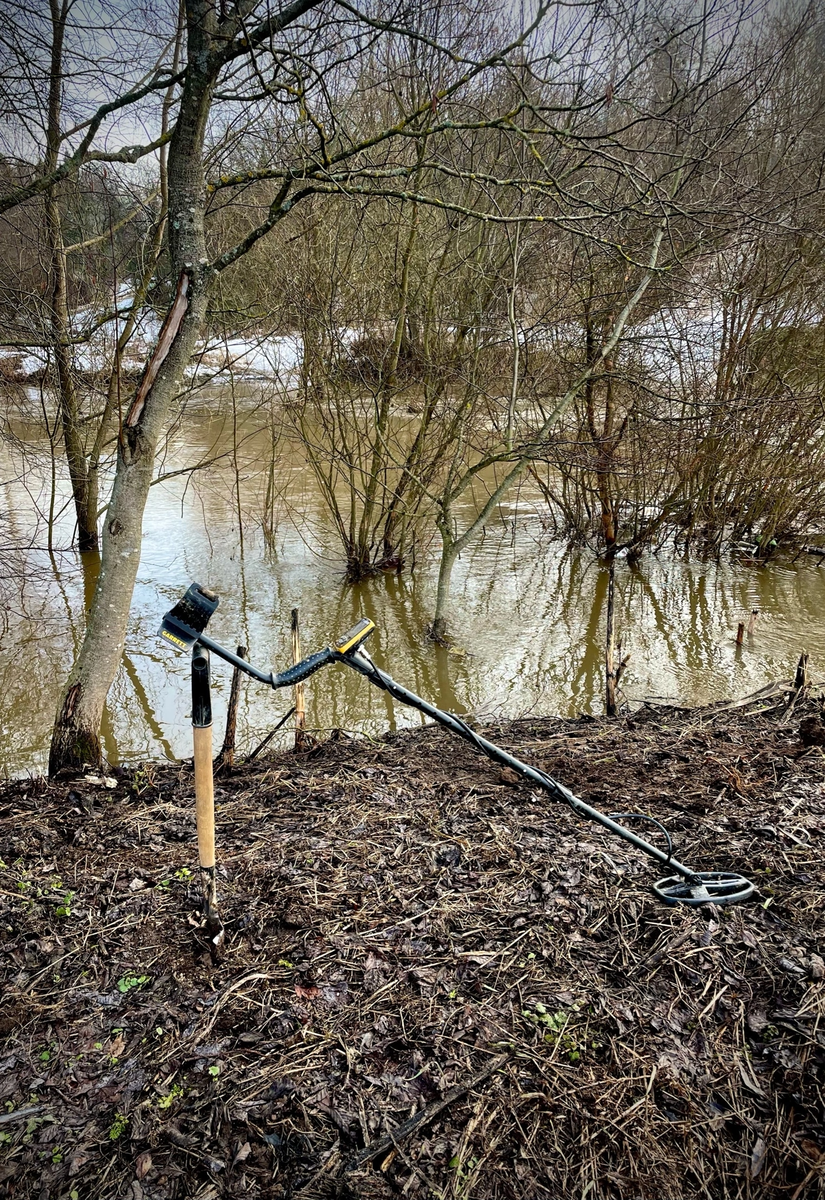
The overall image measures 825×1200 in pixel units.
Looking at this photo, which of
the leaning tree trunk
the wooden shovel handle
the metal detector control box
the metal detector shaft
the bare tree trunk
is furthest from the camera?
the bare tree trunk

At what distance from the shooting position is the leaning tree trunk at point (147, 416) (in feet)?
12.2

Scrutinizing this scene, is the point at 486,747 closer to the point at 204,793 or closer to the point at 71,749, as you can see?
the point at 204,793

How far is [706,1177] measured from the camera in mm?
1879

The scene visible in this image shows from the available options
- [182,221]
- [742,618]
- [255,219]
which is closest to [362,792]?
[182,221]

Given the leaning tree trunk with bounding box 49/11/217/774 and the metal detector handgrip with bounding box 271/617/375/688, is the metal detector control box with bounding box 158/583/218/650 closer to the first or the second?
the metal detector handgrip with bounding box 271/617/375/688

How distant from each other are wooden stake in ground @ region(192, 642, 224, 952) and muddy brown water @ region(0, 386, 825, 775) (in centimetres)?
317

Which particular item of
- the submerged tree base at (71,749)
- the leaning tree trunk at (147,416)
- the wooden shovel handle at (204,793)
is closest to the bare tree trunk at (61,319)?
the leaning tree trunk at (147,416)

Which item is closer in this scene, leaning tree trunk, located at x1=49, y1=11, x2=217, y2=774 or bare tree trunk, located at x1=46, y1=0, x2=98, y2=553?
leaning tree trunk, located at x1=49, y1=11, x2=217, y2=774

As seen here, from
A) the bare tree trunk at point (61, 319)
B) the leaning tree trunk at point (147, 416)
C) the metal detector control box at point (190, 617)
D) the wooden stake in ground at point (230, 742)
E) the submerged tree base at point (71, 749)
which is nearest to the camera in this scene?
the metal detector control box at point (190, 617)

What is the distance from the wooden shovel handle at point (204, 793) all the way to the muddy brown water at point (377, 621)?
3.29m

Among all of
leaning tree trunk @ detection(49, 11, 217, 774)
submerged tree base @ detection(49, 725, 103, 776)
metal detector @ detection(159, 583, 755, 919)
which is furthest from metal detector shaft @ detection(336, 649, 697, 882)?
submerged tree base @ detection(49, 725, 103, 776)

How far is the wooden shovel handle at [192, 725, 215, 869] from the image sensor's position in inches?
89.4

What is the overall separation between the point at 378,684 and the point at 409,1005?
1046 millimetres

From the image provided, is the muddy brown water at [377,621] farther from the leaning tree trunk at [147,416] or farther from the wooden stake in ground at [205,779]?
the wooden stake in ground at [205,779]
